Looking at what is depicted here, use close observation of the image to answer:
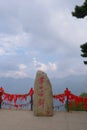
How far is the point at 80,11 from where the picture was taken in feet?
54.8

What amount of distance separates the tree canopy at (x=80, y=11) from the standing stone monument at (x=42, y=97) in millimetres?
4497

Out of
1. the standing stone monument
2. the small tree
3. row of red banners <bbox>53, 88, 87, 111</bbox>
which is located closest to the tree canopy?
the small tree

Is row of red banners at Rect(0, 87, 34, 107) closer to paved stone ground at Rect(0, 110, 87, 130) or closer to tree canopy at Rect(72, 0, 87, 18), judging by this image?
paved stone ground at Rect(0, 110, 87, 130)

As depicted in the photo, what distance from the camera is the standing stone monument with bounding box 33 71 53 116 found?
18.6 metres

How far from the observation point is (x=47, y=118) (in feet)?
59.0

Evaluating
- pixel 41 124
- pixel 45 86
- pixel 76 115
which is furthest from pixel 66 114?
pixel 41 124

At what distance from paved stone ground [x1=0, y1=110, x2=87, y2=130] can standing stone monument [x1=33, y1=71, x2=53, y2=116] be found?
50 centimetres

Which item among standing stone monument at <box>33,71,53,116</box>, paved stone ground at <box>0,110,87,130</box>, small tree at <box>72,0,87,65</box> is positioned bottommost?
paved stone ground at <box>0,110,87,130</box>

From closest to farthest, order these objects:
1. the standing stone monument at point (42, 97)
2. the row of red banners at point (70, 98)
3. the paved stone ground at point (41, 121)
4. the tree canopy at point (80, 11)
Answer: the paved stone ground at point (41, 121) → the tree canopy at point (80, 11) → the standing stone monument at point (42, 97) → the row of red banners at point (70, 98)

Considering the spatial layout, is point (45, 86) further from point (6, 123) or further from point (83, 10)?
point (83, 10)

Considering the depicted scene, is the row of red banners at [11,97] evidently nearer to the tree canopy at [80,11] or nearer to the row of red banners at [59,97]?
the row of red banners at [59,97]

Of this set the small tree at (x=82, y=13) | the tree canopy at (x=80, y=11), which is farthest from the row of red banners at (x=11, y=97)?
the tree canopy at (x=80, y=11)

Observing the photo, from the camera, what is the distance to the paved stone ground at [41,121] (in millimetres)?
15330

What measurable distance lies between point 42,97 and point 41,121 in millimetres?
2193
